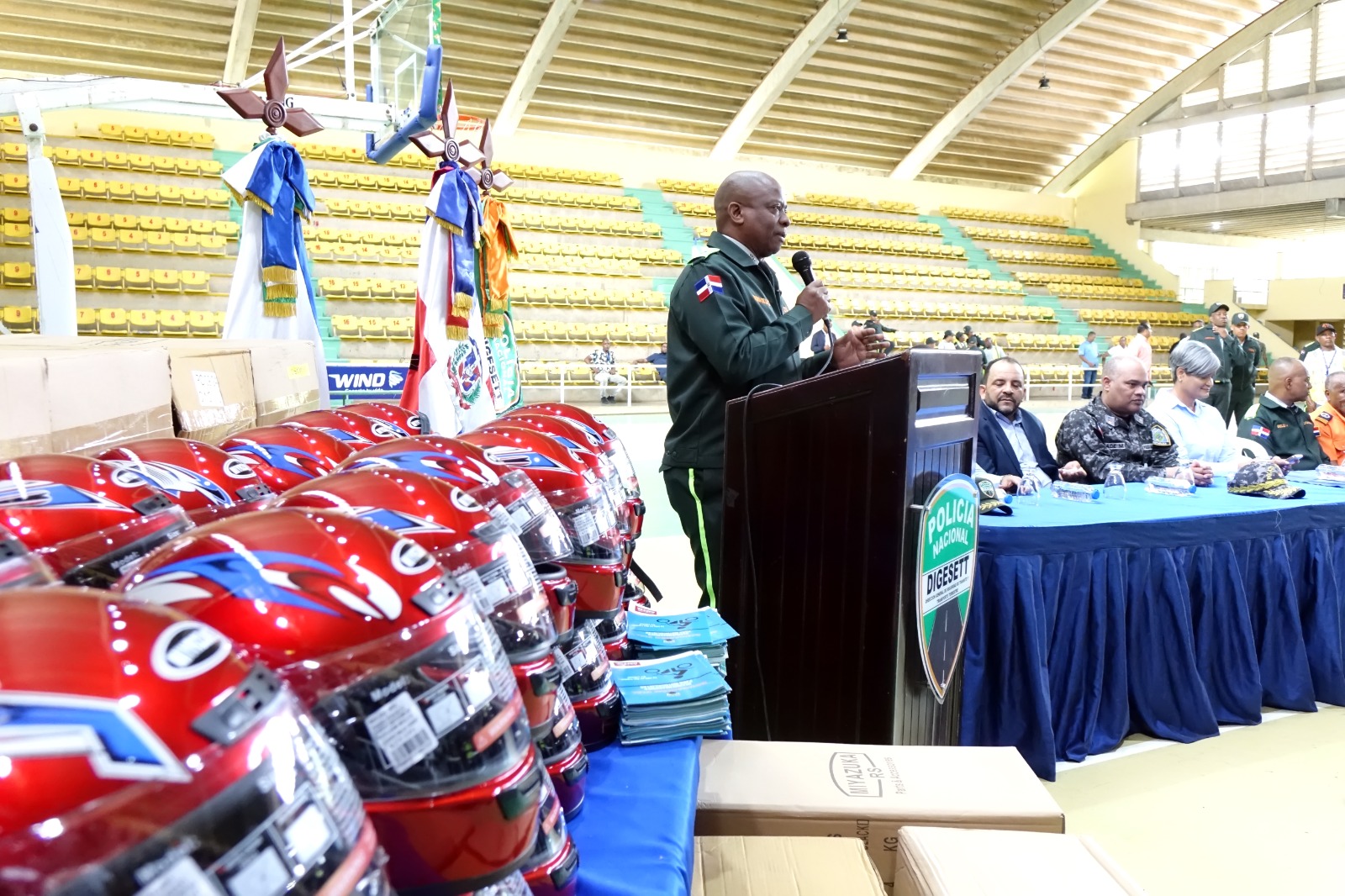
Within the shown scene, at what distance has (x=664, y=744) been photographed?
1224 mm

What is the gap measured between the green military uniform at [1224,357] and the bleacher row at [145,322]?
997cm

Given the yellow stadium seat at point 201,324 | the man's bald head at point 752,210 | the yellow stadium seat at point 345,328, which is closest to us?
A: the man's bald head at point 752,210

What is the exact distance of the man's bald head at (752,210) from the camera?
7.41 feet

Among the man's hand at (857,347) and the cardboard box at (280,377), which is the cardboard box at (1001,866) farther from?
the cardboard box at (280,377)

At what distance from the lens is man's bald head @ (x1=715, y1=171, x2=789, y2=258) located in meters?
2.26

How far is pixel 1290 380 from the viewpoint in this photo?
465cm

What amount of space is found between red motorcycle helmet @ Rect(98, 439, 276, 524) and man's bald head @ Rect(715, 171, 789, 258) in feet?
4.79

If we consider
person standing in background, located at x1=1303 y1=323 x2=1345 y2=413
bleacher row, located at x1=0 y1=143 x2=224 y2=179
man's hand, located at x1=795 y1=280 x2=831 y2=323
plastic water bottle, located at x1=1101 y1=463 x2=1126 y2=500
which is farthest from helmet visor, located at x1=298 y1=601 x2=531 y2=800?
bleacher row, located at x1=0 y1=143 x2=224 y2=179

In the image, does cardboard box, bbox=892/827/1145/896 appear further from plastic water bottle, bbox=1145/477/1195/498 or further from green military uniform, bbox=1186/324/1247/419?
green military uniform, bbox=1186/324/1247/419

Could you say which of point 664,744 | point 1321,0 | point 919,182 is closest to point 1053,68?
point 919,182

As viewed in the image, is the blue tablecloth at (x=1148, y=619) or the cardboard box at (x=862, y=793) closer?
the cardboard box at (x=862, y=793)

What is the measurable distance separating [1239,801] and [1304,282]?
20.6 meters

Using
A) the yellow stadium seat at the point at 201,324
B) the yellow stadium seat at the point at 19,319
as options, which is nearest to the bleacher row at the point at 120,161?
the yellow stadium seat at the point at 201,324

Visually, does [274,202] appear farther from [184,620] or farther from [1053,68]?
[1053,68]
